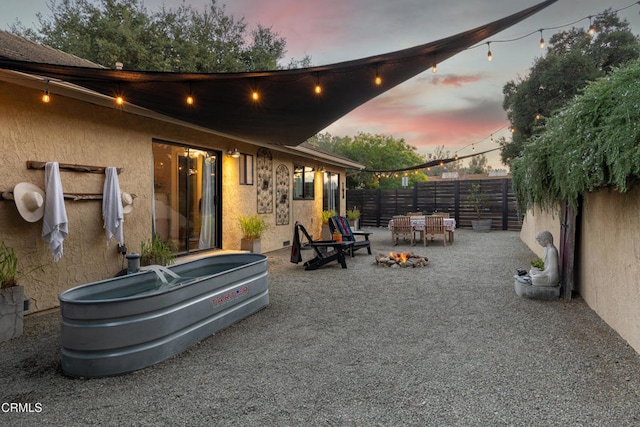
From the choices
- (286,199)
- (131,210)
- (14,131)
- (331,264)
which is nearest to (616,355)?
(331,264)

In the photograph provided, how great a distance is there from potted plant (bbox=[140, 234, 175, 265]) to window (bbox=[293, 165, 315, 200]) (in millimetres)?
4801

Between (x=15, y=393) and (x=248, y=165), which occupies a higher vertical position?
(x=248, y=165)

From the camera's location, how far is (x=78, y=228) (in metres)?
4.26

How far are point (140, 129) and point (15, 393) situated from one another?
3.71 m

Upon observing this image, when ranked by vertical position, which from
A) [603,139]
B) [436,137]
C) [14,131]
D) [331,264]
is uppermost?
[436,137]

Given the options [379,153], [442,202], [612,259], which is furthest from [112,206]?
[379,153]

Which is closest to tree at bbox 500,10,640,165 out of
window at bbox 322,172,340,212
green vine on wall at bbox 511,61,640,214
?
window at bbox 322,172,340,212

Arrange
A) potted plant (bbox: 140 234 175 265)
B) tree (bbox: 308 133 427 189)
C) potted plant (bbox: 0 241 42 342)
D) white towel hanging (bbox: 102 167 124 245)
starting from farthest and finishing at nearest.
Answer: tree (bbox: 308 133 427 189) → potted plant (bbox: 140 234 175 265) → white towel hanging (bbox: 102 167 124 245) → potted plant (bbox: 0 241 42 342)

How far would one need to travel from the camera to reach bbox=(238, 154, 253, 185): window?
289 inches

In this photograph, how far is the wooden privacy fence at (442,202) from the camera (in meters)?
13.0

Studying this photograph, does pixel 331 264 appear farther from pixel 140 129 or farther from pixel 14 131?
pixel 14 131

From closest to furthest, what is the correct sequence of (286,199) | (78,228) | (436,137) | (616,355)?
1. (616,355)
2. (78,228)
3. (286,199)
4. (436,137)

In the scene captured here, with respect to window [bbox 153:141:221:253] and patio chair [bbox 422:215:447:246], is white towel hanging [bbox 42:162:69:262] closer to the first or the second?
window [bbox 153:141:221:253]

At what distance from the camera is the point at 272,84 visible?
3.62m
